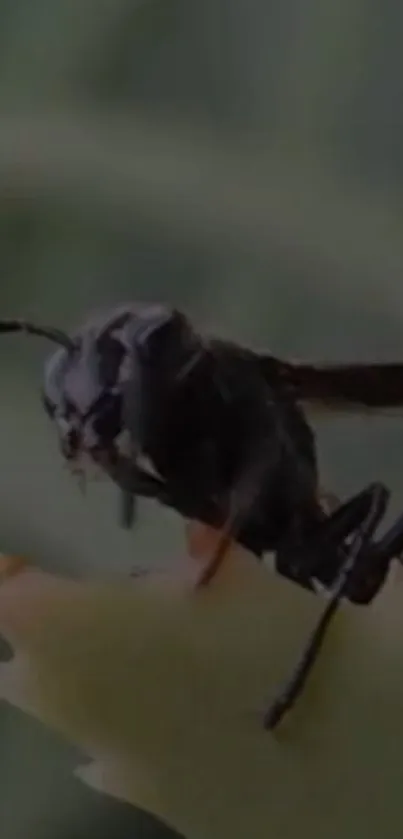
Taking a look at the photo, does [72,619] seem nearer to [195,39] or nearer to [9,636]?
[9,636]

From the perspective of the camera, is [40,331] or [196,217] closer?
[40,331]

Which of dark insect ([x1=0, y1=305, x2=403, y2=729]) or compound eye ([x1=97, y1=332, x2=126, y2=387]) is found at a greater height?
compound eye ([x1=97, y1=332, x2=126, y2=387])

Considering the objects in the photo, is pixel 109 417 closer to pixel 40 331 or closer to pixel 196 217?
pixel 40 331

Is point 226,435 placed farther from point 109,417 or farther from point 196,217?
point 196,217

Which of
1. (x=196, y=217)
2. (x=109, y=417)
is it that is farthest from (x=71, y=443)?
(x=196, y=217)

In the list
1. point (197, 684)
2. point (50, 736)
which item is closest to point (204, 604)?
point (197, 684)

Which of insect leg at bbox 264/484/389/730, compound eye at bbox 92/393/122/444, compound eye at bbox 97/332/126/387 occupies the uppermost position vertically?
compound eye at bbox 97/332/126/387
